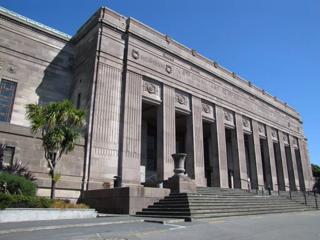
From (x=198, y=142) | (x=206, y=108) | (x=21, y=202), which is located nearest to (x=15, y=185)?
(x=21, y=202)

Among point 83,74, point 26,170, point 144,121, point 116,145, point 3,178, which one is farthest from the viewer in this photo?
point 144,121

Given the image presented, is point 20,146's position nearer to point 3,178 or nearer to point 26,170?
point 26,170

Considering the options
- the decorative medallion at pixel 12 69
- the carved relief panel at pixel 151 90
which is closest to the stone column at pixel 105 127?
the carved relief panel at pixel 151 90

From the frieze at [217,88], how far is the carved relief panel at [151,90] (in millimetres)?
1399

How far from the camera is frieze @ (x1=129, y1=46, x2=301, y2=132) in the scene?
27.5 m

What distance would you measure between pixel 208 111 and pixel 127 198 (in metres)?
18.0

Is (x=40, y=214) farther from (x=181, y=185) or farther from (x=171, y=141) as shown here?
(x=171, y=141)

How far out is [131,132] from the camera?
23203 millimetres

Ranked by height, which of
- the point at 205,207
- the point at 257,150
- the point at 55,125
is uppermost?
the point at 257,150

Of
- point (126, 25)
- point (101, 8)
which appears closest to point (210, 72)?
point (126, 25)

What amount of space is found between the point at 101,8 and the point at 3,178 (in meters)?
17.0

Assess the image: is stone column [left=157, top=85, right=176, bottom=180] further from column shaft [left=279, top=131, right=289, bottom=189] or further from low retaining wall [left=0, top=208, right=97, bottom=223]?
column shaft [left=279, top=131, right=289, bottom=189]

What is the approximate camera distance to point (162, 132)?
25781mm

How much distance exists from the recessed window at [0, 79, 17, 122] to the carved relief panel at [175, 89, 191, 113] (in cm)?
1450
